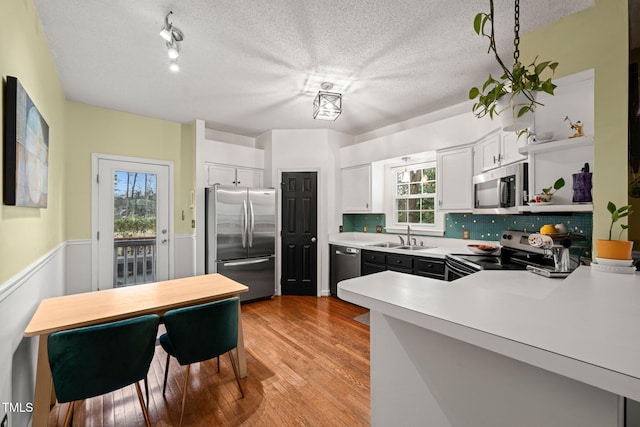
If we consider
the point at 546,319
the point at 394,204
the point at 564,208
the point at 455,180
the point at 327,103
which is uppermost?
the point at 327,103

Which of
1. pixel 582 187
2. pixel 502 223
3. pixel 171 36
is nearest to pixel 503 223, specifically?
pixel 502 223

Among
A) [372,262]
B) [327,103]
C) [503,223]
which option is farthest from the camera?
[372,262]

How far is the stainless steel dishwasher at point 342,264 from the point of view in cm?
399

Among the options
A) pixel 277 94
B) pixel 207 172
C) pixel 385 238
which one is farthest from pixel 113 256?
pixel 385 238

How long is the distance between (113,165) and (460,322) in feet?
14.9

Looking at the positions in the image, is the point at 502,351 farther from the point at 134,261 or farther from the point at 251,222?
the point at 134,261

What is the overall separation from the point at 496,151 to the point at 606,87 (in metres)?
0.95

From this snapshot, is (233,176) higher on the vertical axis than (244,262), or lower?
higher

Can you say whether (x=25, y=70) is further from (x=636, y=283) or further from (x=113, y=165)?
(x=636, y=283)

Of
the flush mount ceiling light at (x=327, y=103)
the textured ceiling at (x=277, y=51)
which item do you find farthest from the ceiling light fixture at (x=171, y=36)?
the flush mount ceiling light at (x=327, y=103)

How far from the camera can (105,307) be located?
1.75 meters

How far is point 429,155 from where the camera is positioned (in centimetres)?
367

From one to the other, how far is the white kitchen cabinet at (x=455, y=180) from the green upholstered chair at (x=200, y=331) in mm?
2611

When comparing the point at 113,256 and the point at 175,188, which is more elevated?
the point at 175,188
